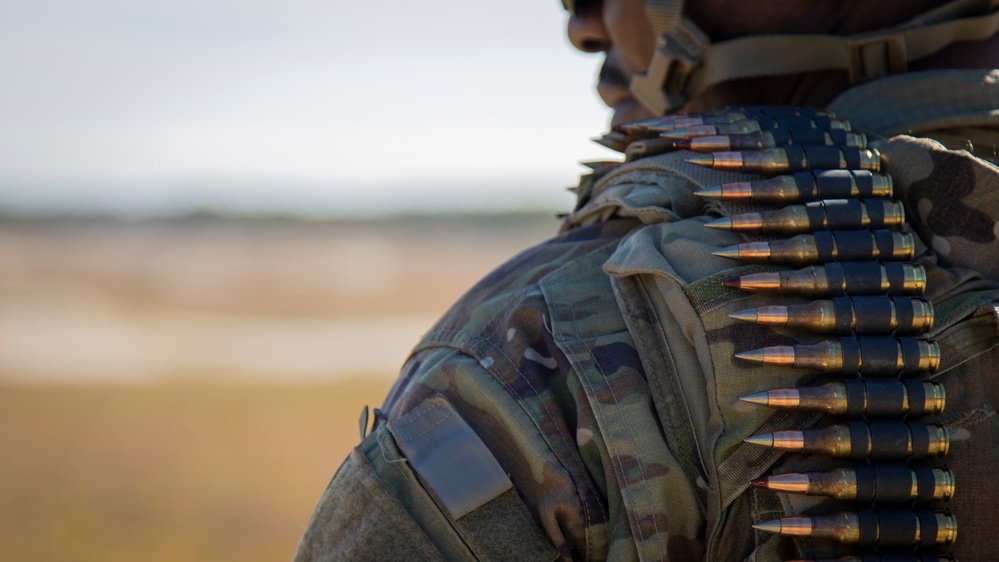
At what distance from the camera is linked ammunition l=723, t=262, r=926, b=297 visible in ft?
6.35

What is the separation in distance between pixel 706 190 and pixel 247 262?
4536cm

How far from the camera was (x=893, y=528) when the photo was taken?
179 centimetres

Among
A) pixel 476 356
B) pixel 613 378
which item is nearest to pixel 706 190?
pixel 613 378

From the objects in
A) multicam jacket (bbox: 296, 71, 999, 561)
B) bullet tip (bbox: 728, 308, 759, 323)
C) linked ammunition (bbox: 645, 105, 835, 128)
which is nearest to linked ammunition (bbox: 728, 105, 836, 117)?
linked ammunition (bbox: 645, 105, 835, 128)

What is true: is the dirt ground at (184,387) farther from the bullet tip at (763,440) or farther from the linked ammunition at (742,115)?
the bullet tip at (763,440)

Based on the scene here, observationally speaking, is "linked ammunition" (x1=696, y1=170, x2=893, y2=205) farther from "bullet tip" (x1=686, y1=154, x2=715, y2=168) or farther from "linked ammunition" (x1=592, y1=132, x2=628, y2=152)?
"linked ammunition" (x1=592, y1=132, x2=628, y2=152)

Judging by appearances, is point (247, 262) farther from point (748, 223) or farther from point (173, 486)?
point (748, 223)

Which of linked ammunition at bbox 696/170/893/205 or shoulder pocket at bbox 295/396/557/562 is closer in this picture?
shoulder pocket at bbox 295/396/557/562

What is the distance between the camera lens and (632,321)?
6.42ft

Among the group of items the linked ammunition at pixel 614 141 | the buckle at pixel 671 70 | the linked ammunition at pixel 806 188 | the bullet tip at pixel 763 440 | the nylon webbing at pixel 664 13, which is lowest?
the bullet tip at pixel 763 440

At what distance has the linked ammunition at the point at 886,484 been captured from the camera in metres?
1.79

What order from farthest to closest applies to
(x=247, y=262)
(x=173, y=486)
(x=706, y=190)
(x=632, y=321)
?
(x=247, y=262) → (x=173, y=486) → (x=706, y=190) → (x=632, y=321)

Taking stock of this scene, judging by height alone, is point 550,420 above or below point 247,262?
below

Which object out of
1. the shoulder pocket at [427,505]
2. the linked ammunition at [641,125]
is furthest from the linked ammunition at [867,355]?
the linked ammunition at [641,125]
